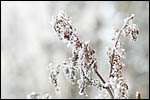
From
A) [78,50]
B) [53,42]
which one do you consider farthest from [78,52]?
[53,42]

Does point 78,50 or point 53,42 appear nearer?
point 78,50

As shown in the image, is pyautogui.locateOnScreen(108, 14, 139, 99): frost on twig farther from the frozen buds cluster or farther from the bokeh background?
the bokeh background

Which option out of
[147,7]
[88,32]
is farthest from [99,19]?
[147,7]

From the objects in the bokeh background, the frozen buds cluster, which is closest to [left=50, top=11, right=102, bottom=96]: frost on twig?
the frozen buds cluster

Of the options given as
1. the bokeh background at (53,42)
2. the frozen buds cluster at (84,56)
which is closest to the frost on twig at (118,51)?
the frozen buds cluster at (84,56)

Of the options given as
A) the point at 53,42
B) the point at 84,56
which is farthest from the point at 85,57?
the point at 53,42

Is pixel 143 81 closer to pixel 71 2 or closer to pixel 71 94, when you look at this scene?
pixel 71 94

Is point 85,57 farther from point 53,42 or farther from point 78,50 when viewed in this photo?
point 53,42

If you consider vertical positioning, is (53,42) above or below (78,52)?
above

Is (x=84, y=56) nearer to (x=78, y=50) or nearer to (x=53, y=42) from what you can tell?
(x=78, y=50)
